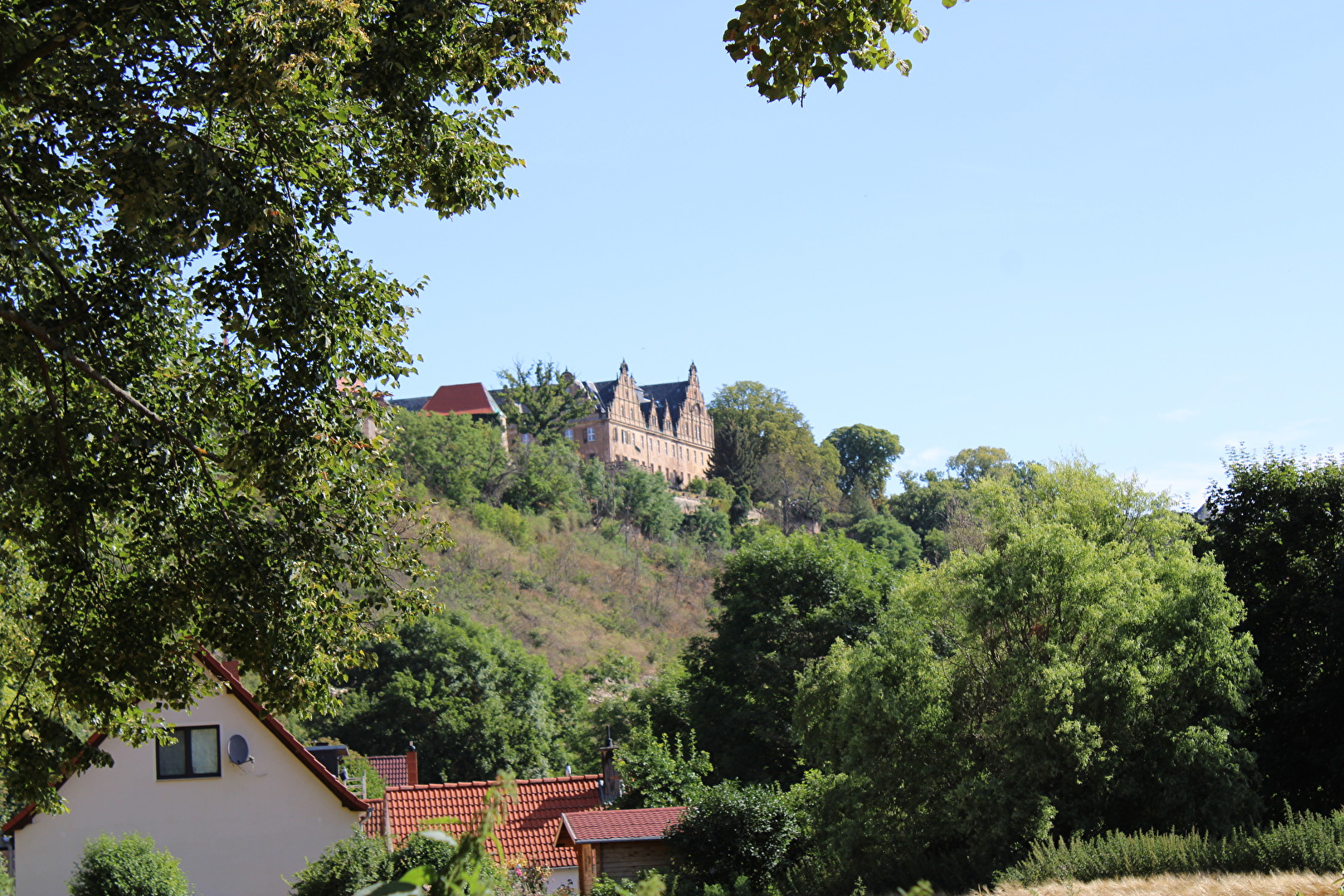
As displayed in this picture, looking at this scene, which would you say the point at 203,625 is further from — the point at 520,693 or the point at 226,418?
the point at 520,693

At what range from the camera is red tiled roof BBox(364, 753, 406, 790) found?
38.6m

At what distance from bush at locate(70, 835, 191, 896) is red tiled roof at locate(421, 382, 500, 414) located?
2799 inches

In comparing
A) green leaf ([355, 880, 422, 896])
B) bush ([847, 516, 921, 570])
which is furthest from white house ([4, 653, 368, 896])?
bush ([847, 516, 921, 570])

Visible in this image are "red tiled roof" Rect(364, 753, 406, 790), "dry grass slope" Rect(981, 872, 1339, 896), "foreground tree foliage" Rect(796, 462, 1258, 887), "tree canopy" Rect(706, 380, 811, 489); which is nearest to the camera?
"dry grass slope" Rect(981, 872, 1339, 896)

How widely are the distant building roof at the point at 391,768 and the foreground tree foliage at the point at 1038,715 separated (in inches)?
747

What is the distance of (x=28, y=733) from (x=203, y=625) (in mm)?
2070

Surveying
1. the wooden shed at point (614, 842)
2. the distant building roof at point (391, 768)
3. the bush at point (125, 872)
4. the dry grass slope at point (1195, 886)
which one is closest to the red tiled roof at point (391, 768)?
the distant building roof at point (391, 768)

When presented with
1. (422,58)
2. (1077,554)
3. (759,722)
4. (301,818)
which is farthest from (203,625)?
(759,722)

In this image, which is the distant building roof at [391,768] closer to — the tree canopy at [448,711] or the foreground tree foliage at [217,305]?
the tree canopy at [448,711]

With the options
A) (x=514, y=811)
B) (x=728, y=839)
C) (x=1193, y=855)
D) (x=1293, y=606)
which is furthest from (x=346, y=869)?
(x=1293, y=606)

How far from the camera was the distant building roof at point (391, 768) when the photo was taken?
38625 mm

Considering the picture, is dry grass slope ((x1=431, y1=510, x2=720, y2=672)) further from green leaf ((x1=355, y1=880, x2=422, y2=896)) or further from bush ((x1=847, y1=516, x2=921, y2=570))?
green leaf ((x1=355, y1=880, x2=422, y2=896))

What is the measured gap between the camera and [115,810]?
23500 millimetres

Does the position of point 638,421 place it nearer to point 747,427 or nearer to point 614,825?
point 747,427
